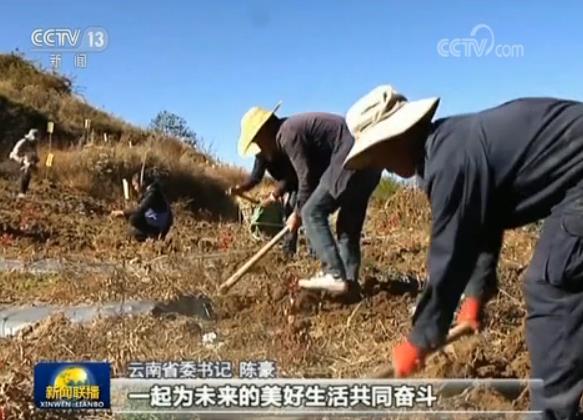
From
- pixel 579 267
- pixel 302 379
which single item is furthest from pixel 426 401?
pixel 579 267

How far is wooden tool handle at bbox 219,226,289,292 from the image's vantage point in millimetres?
2744

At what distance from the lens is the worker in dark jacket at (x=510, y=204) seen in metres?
1.57

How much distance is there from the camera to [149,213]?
2.72 metres

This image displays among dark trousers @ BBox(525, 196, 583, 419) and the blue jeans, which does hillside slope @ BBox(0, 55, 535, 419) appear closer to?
the blue jeans

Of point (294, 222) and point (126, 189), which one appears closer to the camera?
point (126, 189)

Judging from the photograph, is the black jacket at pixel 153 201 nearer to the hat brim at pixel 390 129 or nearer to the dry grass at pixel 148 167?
the dry grass at pixel 148 167

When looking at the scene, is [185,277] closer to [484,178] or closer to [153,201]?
[153,201]

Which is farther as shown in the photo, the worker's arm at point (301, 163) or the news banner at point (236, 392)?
the worker's arm at point (301, 163)

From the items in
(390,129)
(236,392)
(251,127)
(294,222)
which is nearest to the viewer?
(390,129)

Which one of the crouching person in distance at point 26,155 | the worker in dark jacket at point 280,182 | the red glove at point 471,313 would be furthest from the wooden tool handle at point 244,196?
the red glove at point 471,313

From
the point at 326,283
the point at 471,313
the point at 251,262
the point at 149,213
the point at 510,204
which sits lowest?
the point at 471,313

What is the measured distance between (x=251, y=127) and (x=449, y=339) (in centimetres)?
94

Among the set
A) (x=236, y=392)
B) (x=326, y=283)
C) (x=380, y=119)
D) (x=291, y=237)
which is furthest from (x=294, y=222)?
(x=380, y=119)

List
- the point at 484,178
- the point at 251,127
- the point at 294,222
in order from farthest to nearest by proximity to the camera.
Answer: the point at 294,222 → the point at 251,127 → the point at 484,178
